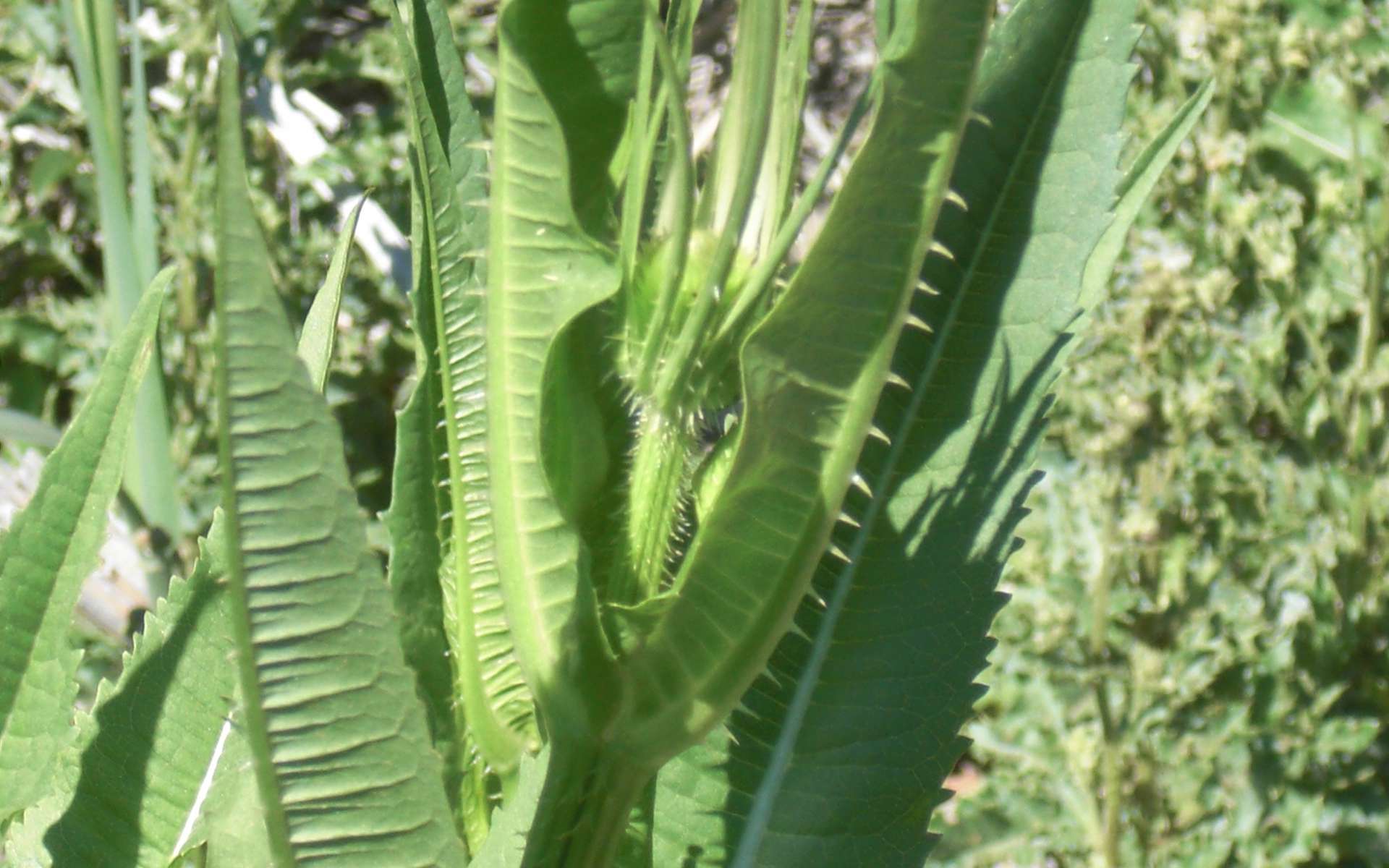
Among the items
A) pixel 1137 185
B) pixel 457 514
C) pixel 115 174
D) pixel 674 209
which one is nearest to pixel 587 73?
pixel 674 209

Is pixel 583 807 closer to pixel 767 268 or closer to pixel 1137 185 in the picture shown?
pixel 767 268

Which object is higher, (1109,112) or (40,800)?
Answer: (1109,112)

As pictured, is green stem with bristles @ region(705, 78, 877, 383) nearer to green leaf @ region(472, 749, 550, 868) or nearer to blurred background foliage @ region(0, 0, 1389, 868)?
green leaf @ region(472, 749, 550, 868)

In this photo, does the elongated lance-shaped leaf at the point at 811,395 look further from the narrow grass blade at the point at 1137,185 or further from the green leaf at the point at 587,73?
the narrow grass blade at the point at 1137,185

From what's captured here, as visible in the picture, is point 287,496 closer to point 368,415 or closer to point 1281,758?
point 1281,758

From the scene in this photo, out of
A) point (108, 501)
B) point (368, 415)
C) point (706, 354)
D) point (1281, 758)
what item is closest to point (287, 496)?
point (706, 354)

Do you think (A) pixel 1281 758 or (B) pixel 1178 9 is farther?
(B) pixel 1178 9

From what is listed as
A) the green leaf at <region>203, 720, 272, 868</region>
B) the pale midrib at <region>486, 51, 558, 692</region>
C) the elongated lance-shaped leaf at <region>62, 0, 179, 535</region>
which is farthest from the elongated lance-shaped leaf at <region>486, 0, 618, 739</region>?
the elongated lance-shaped leaf at <region>62, 0, 179, 535</region>

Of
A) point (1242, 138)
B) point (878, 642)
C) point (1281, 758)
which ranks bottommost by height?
point (1281, 758)
